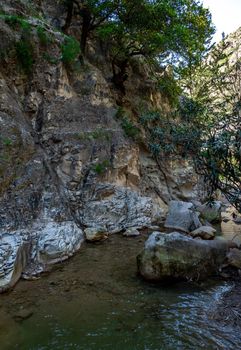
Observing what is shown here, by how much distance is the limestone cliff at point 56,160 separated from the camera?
25.2 ft

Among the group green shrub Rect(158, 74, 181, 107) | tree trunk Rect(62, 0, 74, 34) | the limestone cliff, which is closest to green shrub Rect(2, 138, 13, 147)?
the limestone cliff

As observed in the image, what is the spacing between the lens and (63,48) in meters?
12.7

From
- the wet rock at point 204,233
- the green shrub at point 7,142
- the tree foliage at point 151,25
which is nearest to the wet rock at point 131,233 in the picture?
the wet rock at point 204,233

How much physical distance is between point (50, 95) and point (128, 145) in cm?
416

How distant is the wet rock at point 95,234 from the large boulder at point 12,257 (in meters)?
2.63

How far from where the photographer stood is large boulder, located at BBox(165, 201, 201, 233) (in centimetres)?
1260

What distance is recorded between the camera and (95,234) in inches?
378

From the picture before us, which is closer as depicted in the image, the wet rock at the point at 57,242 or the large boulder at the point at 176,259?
the large boulder at the point at 176,259

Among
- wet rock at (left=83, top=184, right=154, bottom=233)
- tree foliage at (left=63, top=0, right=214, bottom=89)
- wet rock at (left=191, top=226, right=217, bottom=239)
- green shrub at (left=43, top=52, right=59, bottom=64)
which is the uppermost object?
tree foliage at (left=63, top=0, right=214, bottom=89)

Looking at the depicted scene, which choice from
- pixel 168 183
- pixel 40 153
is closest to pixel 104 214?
pixel 40 153

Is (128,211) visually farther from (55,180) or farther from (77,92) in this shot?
(77,92)

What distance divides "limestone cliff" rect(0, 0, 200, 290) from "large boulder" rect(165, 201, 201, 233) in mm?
784

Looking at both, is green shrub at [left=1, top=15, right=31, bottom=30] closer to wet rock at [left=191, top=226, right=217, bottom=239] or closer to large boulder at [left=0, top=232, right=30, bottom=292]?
large boulder at [left=0, top=232, right=30, bottom=292]

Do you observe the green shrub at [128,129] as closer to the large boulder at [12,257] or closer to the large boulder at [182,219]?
the large boulder at [182,219]
